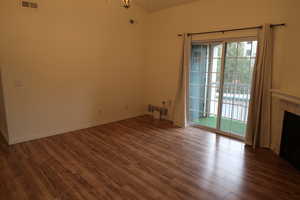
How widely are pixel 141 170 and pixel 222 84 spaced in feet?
8.45

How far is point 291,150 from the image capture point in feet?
10.00

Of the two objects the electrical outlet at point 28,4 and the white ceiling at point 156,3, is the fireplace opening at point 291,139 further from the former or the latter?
the electrical outlet at point 28,4

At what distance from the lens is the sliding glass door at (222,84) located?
386 centimetres

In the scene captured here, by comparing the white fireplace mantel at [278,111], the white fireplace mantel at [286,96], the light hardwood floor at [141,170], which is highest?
the white fireplace mantel at [286,96]

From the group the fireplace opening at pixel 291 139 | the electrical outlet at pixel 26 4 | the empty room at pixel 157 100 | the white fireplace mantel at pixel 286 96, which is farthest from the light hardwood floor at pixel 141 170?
the electrical outlet at pixel 26 4

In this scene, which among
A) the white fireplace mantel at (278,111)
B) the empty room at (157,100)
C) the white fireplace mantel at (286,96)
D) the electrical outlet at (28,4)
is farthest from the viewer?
the electrical outlet at (28,4)

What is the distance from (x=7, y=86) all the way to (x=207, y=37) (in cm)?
411

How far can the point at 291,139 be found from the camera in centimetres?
306

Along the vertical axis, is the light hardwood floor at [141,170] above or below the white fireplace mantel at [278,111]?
below

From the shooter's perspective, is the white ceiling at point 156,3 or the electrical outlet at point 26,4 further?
the white ceiling at point 156,3

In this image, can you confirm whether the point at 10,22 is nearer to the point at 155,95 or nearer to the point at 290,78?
the point at 155,95

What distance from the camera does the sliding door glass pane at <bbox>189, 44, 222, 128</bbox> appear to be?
436 cm

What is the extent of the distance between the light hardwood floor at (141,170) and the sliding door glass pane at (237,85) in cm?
45

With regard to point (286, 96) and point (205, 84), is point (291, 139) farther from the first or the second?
point (205, 84)
